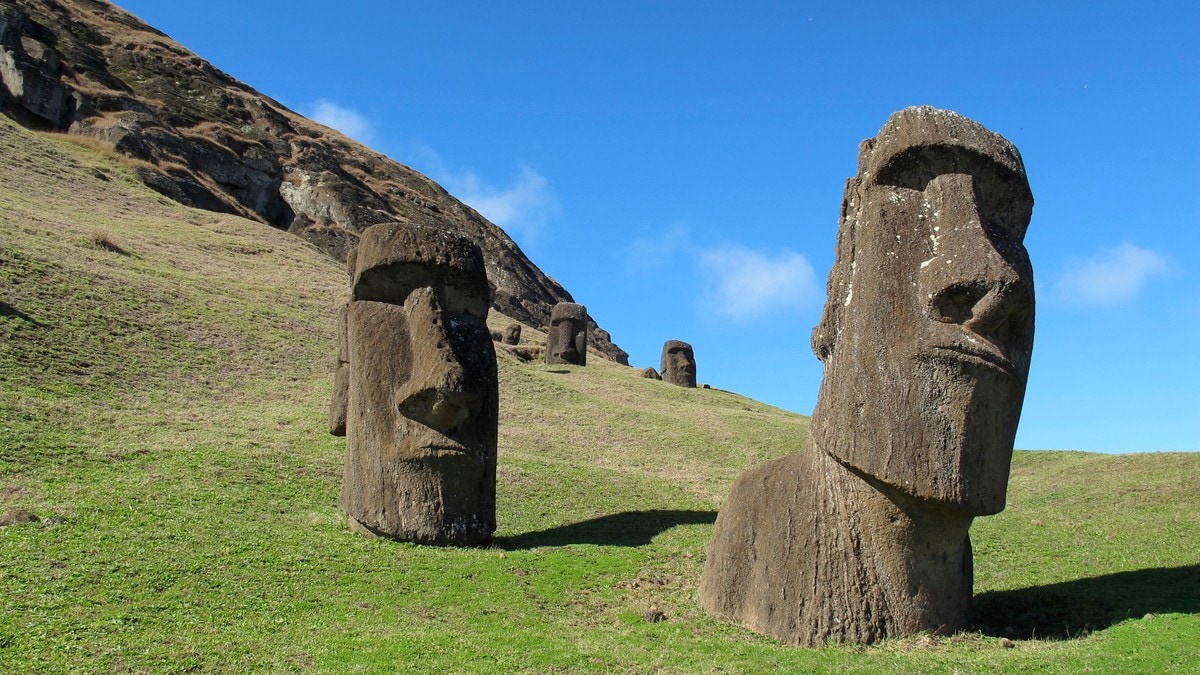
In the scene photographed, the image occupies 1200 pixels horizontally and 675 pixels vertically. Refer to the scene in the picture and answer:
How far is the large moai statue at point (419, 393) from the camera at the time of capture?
12.8 metres

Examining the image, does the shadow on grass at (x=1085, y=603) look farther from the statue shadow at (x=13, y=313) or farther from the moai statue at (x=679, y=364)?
the moai statue at (x=679, y=364)

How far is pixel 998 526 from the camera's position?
1430 cm

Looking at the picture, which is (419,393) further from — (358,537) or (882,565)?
(882,565)

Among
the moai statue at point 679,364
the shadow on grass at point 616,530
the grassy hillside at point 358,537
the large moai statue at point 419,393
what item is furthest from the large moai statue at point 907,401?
the moai statue at point 679,364

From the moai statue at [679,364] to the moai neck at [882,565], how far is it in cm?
3503

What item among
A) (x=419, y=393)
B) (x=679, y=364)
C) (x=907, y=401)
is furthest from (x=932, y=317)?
(x=679, y=364)

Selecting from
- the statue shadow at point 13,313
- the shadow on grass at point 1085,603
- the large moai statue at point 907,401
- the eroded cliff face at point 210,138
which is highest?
the eroded cliff face at point 210,138

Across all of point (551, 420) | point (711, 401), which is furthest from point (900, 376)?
point (711, 401)

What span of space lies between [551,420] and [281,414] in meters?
7.04

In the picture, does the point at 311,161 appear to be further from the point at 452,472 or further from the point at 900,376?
the point at 900,376

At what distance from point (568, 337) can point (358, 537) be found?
28.9m

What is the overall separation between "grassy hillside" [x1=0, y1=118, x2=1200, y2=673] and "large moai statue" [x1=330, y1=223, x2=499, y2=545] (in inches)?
21.3

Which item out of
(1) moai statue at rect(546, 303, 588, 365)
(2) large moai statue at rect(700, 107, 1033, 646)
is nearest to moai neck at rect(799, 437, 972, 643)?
(2) large moai statue at rect(700, 107, 1033, 646)

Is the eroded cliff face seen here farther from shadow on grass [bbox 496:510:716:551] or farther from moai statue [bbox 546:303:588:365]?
shadow on grass [bbox 496:510:716:551]
